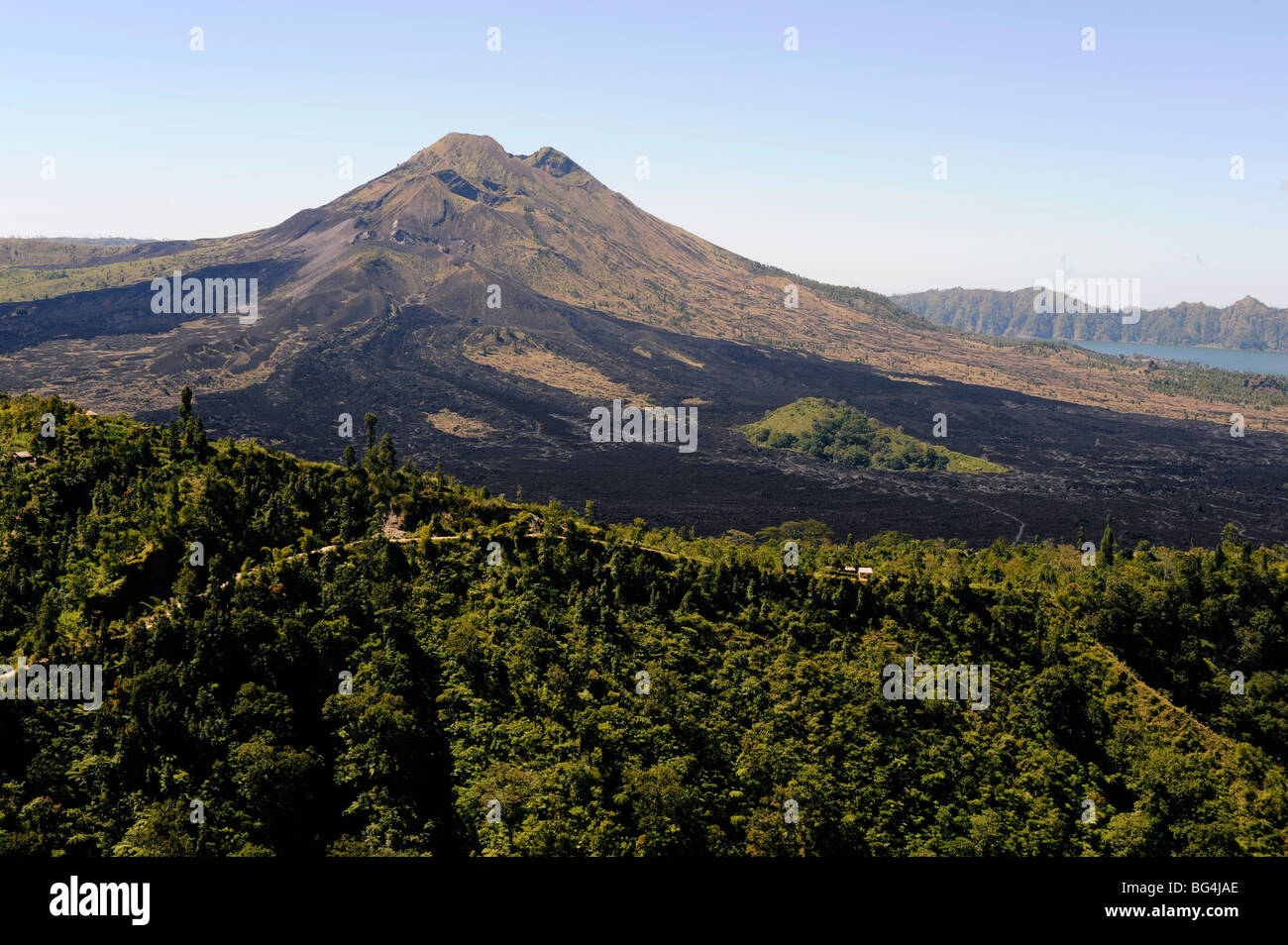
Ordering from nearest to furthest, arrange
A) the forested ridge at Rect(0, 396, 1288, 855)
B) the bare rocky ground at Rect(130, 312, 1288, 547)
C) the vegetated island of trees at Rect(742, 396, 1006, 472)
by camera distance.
Result: 1. the forested ridge at Rect(0, 396, 1288, 855)
2. the bare rocky ground at Rect(130, 312, 1288, 547)
3. the vegetated island of trees at Rect(742, 396, 1006, 472)

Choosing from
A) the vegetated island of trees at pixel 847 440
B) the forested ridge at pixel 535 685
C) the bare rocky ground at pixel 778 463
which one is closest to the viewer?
the forested ridge at pixel 535 685

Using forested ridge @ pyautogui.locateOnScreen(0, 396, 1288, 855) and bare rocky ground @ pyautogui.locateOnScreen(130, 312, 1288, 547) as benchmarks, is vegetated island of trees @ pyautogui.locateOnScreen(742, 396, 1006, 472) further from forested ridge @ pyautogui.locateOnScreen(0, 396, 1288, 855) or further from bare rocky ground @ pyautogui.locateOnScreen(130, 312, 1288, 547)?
forested ridge @ pyautogui.locateOnScreen(0, 396, 1288, 855)

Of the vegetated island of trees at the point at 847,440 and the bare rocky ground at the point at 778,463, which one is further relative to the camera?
the vegetated island of trees at the point at 847,440

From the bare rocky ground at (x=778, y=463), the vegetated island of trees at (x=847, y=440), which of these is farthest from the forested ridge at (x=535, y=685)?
the vegetated island of trees at (x=847, y=440)

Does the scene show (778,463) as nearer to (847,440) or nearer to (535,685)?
(847,440)

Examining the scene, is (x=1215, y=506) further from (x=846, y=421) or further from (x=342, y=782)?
(x=342, y=782)

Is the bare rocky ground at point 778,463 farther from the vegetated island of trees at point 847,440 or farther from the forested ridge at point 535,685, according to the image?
the forested ridge at point 535,685

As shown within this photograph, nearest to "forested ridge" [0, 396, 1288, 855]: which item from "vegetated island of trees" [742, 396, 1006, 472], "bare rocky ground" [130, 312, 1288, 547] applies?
"bare rocky ground" [130, 312, 1288, 547]
